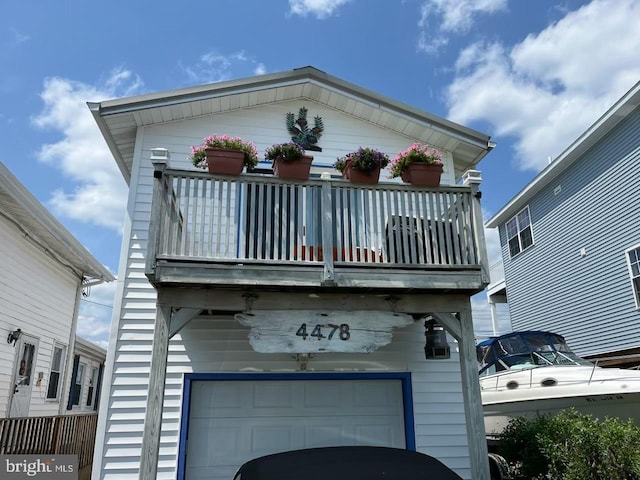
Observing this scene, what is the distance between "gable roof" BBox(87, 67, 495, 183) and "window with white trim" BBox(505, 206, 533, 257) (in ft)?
29.5

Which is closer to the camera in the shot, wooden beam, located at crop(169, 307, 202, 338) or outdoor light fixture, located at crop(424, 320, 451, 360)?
wooden beam, located at crop(169, 307, 202, 338)

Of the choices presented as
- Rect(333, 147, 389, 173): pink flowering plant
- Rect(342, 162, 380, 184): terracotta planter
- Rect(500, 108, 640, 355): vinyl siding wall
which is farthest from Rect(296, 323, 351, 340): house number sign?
Rect(500, 108, 640, 355): vinyl siding wall

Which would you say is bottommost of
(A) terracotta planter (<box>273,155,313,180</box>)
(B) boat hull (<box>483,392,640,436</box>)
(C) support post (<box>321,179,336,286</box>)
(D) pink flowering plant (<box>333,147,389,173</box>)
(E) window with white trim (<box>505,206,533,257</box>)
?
(B) boat hull (<box>483,392,640,436</box>)

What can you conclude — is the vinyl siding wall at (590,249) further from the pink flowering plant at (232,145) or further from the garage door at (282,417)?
the pink flowering plant at (232,145)

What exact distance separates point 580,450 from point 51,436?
8.13 metres

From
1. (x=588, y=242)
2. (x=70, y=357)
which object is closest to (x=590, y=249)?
(x=588, y=242)

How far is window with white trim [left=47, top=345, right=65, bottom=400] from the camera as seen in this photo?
1223cm

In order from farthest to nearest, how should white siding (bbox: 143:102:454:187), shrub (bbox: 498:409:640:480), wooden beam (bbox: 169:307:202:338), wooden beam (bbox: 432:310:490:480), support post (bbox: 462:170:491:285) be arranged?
white siding (bbox: 143:102:454:187) < support post (bbox: 462:170:491:285) < wooden beam (bbox: 169:307:202:338) < wooden beam (bbox: 432:310:490:480) < shrub (bbox: 498:409:640:480)

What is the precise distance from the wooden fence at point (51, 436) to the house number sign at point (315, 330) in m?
4.52

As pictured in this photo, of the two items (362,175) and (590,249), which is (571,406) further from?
(590,249)

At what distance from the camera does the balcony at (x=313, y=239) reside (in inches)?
221

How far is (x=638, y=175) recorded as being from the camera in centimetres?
1202

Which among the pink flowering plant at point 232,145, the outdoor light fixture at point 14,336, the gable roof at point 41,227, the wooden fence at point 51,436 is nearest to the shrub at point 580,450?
the pink flowering plant at point 232,145

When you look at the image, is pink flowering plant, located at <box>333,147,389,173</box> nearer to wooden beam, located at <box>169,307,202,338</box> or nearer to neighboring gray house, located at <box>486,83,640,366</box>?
wooden beam, located at <box>169,307,202,338</box>
